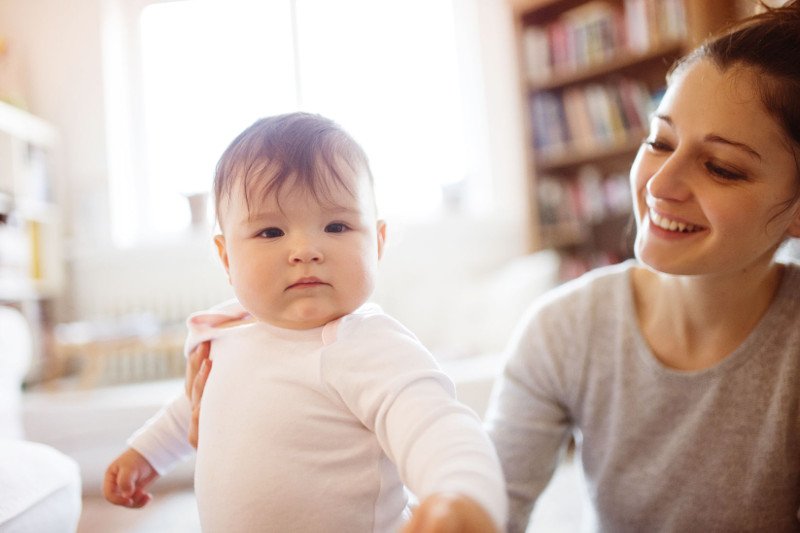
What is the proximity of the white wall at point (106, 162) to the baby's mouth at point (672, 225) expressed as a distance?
2.65 m

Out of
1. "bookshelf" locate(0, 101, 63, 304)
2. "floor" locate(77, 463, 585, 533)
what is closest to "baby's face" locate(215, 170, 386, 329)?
"floor" locate(77, 463, 585, 533)

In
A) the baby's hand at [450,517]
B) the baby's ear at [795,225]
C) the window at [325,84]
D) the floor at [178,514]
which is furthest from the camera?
the window at [325,84]

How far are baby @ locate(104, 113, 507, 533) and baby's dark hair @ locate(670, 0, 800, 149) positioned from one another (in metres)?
0.50

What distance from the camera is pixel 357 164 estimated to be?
68 centimetres

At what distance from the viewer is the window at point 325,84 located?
387cm

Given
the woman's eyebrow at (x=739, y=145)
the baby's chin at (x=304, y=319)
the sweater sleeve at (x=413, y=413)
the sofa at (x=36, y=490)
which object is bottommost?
the sofa at (x=36, y=490)

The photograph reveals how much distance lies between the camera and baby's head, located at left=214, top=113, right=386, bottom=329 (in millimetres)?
627

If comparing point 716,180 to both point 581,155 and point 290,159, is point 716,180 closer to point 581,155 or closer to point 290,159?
point 290,159

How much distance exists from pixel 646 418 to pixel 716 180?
350mm

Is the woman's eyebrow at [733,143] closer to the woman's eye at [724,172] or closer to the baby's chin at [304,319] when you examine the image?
the woman's eye at [724,172]

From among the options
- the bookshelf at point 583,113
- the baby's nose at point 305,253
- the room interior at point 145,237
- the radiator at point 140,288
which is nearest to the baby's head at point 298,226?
the baby's nose at point 305,253

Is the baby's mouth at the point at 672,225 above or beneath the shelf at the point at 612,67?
beneath

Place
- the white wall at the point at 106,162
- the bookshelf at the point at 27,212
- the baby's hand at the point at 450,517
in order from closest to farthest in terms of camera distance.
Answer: the baby's hand at the point at 450,517 < the bookshelf at the point at 27,212 < the white wall at the point at 106,162

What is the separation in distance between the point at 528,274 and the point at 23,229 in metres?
2.76
